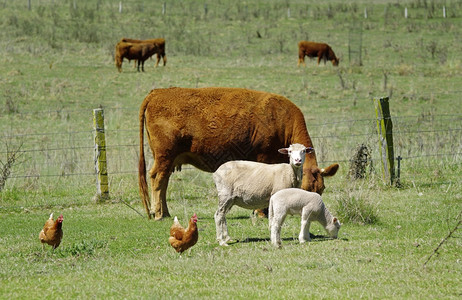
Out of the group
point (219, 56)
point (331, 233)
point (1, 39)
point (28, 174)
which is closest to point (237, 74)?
point (219, 56)

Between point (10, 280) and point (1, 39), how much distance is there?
30.6 m

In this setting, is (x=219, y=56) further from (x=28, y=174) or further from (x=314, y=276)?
(x=314, y=276)

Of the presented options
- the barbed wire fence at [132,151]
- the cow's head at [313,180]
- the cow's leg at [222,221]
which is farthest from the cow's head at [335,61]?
the cow's leg at [222,221]

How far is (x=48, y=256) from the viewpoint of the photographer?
8.87 meters

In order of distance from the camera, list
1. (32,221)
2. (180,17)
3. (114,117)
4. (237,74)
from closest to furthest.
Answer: (32,221)
(114,117)
(237,74)
(180,17)

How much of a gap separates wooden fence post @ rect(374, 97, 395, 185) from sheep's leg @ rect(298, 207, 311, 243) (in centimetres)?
531

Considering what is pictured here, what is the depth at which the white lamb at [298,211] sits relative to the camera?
8992 mm

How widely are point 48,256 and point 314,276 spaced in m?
3.30

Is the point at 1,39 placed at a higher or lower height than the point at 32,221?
higher

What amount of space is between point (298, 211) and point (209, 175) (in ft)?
22.3

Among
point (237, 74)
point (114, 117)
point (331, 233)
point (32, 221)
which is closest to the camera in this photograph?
point (331, 233)

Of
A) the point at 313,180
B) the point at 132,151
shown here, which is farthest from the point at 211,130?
the point at 132,151

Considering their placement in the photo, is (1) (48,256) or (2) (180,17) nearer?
(1) (48,256)

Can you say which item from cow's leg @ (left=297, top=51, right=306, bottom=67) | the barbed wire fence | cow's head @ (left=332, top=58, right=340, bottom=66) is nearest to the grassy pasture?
the barbed wire fence
